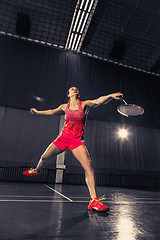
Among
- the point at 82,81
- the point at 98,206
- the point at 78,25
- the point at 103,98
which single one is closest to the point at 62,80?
the point at 82,81

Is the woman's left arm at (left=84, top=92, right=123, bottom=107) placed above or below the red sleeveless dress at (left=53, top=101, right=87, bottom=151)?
above

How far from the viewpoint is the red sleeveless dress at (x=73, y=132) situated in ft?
6.57

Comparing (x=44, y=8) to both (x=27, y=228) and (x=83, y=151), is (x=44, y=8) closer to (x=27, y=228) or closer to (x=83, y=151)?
(x=83, y=151)

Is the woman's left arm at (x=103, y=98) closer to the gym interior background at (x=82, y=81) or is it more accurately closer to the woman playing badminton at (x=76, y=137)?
the woman playing badminton at (x=76, y=137)

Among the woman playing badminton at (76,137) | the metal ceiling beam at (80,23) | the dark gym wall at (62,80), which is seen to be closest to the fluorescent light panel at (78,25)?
the metal ceiling beam at (80,23)

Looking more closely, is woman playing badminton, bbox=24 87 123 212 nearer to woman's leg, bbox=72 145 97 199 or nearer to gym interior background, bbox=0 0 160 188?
woman's leg, bbox=72 145 97 199

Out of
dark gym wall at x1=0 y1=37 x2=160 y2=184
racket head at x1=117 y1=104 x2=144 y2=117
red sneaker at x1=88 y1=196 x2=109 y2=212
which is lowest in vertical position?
red sneaker at x1=88 y1=196 x2=109 y2=212

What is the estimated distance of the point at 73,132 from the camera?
80.2 inches

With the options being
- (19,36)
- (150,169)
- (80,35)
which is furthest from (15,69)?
(150,169)

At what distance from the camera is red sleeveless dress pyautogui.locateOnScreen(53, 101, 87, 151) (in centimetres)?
200

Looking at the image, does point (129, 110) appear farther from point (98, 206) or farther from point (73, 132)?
point (98, 206)

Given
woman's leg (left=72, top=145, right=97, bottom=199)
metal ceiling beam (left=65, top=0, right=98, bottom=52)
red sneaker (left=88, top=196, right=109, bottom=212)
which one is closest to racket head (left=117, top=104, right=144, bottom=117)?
woman's leg (left=72, top=145, right=97, bottom=199)

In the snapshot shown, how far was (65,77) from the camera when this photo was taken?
608cm

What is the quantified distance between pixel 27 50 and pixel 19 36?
610 millimetres
